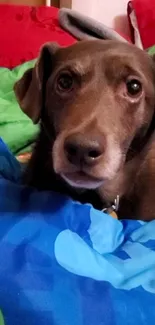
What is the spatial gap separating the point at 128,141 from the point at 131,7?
2.12m

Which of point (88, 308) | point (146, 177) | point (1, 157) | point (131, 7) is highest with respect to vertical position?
point (88, 308)

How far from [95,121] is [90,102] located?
0.08 metres

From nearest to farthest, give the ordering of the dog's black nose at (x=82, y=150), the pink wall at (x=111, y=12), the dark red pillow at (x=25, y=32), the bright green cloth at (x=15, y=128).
→ the dog's black nose at (x=82, y=150)
the bright green cloth at (x=15, y=128)
the dark red pillow at (x=25, y=32)
the pink wall at (x=111, y=12)

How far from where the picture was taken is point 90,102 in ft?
3.78

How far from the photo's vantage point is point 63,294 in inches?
34.4

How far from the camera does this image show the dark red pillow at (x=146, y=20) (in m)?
3.04

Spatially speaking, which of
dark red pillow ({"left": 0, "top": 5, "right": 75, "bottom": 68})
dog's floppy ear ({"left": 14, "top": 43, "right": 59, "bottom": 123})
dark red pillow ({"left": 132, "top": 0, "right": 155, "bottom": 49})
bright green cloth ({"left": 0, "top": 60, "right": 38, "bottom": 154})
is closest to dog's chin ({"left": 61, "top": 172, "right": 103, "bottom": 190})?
dog's floppy ear ({"left": 14, "top": 43, "right": 59, "bottom": 123})

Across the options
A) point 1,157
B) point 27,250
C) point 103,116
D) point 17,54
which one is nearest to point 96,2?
point 17,54

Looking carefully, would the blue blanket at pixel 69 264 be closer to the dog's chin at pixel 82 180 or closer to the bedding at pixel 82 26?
the dog's chin at pixel 82 180

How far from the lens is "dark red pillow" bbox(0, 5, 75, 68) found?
269 centimetres

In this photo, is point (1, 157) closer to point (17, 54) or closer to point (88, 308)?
point (88, 308)

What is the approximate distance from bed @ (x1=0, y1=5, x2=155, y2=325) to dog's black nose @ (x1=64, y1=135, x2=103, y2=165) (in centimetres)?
14

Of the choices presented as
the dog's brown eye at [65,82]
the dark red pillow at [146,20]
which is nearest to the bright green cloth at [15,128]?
the dog's brown eye at [65,82]

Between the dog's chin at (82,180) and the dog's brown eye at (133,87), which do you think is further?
the dog's brown eye at (133,87)
